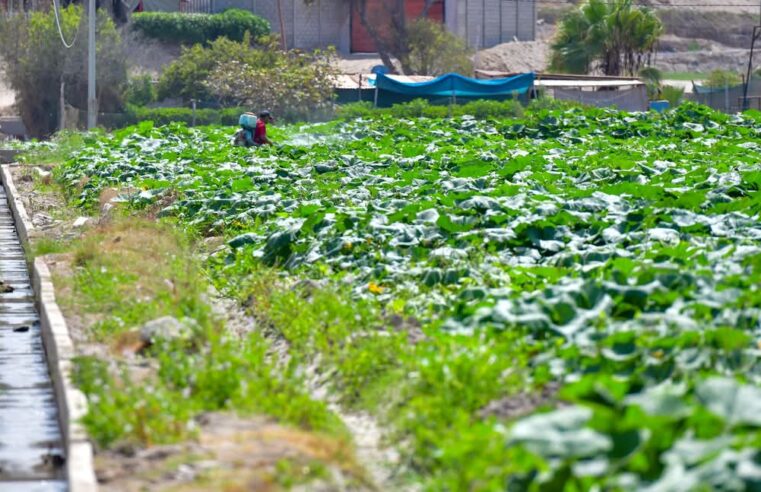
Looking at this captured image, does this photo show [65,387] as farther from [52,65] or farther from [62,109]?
[52,65]

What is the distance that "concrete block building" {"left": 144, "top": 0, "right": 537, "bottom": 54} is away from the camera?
64125mm

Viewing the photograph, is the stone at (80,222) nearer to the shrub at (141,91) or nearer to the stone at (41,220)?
the stone at (41,220)

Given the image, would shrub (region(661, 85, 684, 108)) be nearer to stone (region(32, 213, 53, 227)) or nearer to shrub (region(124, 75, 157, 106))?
shrub (region(124, 75, 157, 106))

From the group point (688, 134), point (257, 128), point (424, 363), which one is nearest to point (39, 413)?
point (424, 363)

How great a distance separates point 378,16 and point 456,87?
23.4 metres

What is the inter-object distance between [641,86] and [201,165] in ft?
91.7

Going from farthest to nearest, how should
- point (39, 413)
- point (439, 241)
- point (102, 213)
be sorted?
point (102, 213) → point (439, 241) → point (39, 413)

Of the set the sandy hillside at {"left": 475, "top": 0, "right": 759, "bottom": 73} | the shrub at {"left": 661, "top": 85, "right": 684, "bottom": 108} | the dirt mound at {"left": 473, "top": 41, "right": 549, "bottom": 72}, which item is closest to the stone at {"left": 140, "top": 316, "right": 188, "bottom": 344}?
the shrub at {"left": 661, "top": 85, "right": 684, "bottom": 108}

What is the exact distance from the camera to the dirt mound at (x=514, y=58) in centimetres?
6462

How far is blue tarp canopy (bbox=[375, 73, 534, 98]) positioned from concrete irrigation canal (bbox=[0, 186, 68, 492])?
2878cm

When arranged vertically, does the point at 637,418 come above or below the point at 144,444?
above

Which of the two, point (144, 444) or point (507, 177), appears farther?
point (507, 177)

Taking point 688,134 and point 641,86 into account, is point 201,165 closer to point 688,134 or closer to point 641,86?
point 688,134

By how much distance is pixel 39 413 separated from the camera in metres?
8.88
